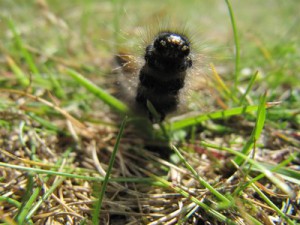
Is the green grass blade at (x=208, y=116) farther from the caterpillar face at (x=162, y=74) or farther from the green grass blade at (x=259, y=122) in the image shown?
the green grass blade at (x=259, y=122)

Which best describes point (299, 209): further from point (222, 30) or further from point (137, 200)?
point (222, 30)

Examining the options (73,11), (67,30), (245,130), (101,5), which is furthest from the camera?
(101,5)

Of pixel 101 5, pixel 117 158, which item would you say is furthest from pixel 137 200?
pixel 101 5

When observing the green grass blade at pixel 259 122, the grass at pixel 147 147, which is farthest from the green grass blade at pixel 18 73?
the green grass blade at pixel 259 122

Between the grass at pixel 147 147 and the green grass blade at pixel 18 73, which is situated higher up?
the green grass blade at pixel 18 73

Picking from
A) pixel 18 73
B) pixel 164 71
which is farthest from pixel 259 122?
pixel 18 73

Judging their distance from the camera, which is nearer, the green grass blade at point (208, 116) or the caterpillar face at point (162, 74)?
the caterpillar face at point (162, 74)

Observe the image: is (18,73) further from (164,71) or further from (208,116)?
(208,116)
